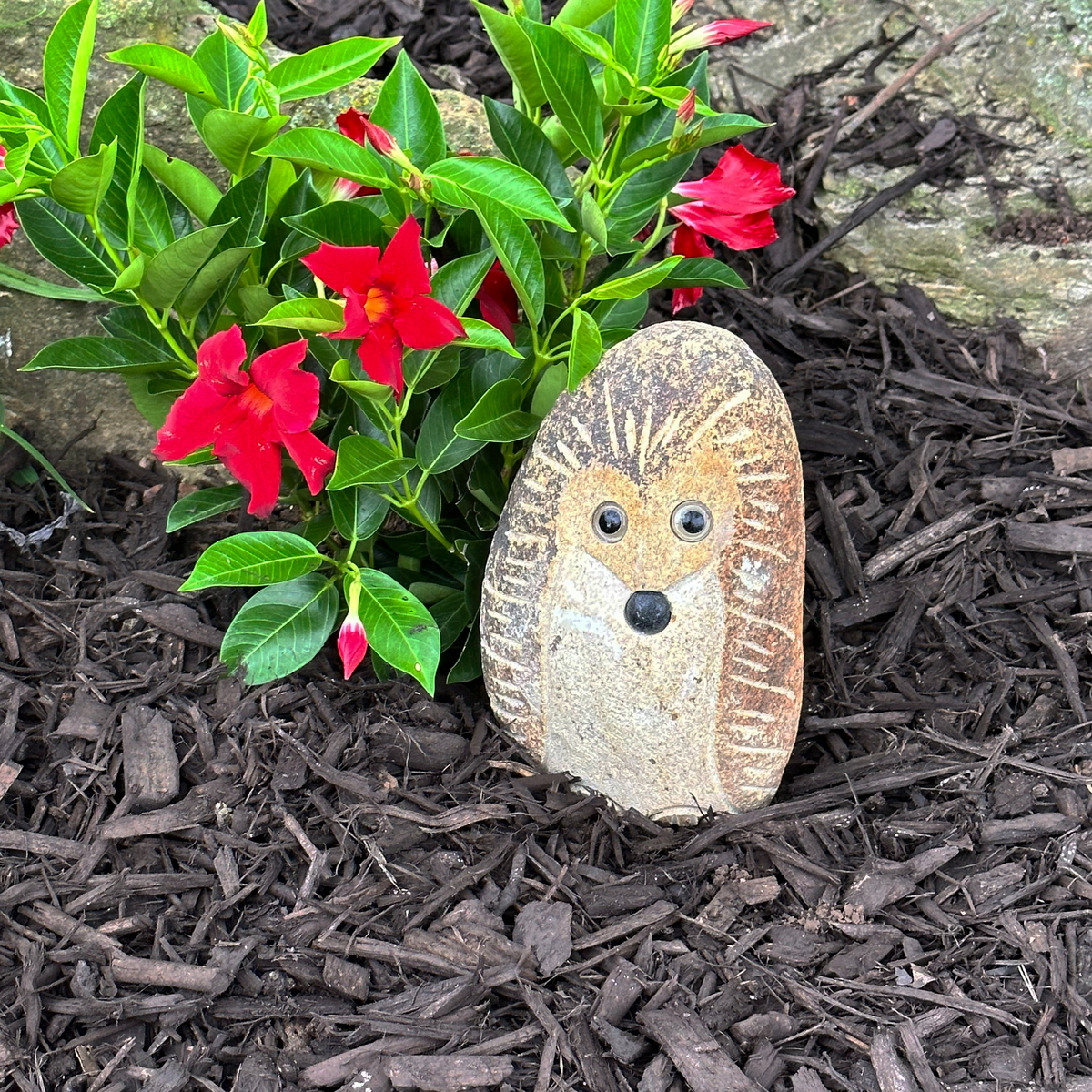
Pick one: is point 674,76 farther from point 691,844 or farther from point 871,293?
point 691,844

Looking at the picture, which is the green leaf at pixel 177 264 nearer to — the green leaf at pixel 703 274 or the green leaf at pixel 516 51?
the green leaf at pixel 516 51

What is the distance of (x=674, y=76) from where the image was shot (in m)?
2.02

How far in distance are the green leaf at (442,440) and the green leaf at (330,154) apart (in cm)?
42


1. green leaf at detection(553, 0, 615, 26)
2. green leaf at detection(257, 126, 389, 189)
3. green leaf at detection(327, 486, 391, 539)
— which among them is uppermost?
green leaf at detection(553, 0, 615, 26)

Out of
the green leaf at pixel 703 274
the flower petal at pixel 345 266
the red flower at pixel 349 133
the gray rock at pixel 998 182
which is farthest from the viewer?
the gray rock at pixel 998 182

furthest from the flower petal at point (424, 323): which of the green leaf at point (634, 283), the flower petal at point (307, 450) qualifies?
the green leaf at point (634, 283)

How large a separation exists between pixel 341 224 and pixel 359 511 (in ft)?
1.69

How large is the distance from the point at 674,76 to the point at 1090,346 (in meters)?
1.41

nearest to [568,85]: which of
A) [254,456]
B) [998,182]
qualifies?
[254,456]

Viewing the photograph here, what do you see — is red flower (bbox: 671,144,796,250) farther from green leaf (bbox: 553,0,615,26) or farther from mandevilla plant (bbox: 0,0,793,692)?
green leaf (bbox: 553,0,615,26)

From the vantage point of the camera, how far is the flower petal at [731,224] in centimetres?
198

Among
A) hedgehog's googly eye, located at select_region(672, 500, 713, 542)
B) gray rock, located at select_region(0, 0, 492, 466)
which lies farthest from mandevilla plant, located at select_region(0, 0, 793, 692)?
gray rock, located at select_region(0, 0, 492, 466)

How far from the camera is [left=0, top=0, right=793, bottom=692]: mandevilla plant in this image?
1.63 meters

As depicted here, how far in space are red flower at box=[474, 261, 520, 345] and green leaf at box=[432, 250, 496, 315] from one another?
20cm
